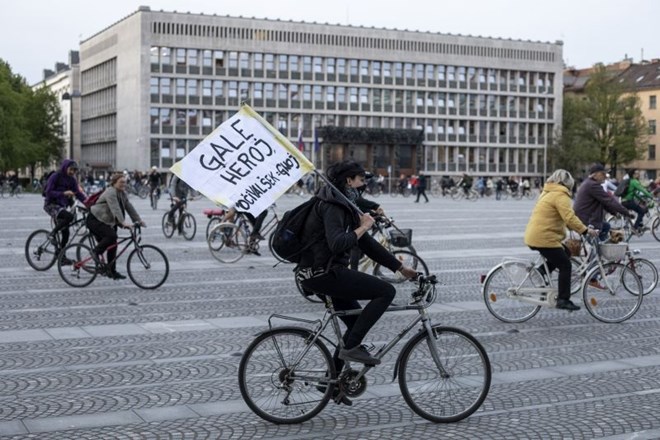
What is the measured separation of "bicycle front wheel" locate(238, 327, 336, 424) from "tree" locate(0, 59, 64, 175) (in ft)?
228

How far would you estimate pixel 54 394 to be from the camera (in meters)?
7.73

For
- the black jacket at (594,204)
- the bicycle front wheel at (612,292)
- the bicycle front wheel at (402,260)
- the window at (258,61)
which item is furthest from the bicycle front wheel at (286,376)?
the window at (258,61)

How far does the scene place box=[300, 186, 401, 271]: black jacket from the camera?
21.7 ft

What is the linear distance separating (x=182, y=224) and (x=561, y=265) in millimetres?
14030

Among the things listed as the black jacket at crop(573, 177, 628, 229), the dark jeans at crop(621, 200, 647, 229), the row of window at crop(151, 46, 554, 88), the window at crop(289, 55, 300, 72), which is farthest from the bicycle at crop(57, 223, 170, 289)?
the window at crop(289, 55, 300, 72)

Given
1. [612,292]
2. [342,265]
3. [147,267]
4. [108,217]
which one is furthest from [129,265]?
[342,265]

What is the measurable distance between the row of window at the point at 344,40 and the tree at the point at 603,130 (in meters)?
11.1

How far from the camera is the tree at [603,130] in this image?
102 meters

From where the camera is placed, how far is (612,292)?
39.2ft

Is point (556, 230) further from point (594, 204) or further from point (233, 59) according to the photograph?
point (233, 59)

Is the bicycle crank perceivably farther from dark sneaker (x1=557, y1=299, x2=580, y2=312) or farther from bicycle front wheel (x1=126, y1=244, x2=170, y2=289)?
bicycle front wheel (x1=126, y1=244, x2=170, y2=289)

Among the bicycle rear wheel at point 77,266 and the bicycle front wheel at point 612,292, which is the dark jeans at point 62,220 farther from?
the bicycle front wheel at point 612,292

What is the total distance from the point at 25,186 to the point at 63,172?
65582 mm

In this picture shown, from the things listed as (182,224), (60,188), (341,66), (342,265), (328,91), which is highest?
(341,66)
